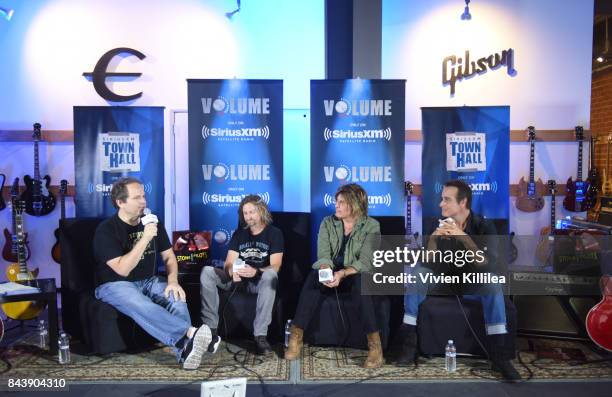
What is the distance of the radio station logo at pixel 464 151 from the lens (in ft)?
15.6

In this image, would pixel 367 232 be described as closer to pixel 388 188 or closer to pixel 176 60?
Result: pixel 388 188

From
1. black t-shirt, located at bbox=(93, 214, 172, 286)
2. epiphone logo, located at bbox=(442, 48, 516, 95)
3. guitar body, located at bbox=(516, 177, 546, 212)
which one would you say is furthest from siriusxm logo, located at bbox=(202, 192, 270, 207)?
guitar body, located at bbox=(516, 177, 546, 212)

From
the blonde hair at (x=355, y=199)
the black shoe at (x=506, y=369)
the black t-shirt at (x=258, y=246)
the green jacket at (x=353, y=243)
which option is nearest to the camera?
the black shoe at (x=506, y=369)

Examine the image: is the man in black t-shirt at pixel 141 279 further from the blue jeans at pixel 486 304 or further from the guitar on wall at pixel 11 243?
the guitar on wall at pixel 11 243

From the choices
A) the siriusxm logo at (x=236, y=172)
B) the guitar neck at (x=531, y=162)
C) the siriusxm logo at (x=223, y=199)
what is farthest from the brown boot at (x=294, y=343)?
the guitar neck at (x=531, y=162)

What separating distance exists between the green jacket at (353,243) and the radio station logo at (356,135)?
1007 mm

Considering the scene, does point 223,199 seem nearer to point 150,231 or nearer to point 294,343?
point 150,231

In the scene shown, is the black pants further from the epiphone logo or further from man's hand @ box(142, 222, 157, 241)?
the epiphone logo

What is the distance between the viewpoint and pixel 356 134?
15.1 feet

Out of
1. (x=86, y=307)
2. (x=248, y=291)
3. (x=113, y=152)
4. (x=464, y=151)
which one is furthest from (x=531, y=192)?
(x=86, y=307)

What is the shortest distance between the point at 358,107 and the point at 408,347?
207 cm

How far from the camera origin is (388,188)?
4613 mm

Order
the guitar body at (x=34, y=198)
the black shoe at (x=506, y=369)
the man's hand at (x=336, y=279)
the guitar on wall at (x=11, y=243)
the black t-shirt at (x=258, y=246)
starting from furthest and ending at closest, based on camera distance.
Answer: the guitar body at (x=34, y=198)
the guitar on wall at (x=11, y=243)
the black t-shirt at (x=258, y=246)
the man's hand at (x=336, y=279)
the black shoe at (x=506, y=369)

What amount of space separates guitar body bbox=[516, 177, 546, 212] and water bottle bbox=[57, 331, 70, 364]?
4.46m
